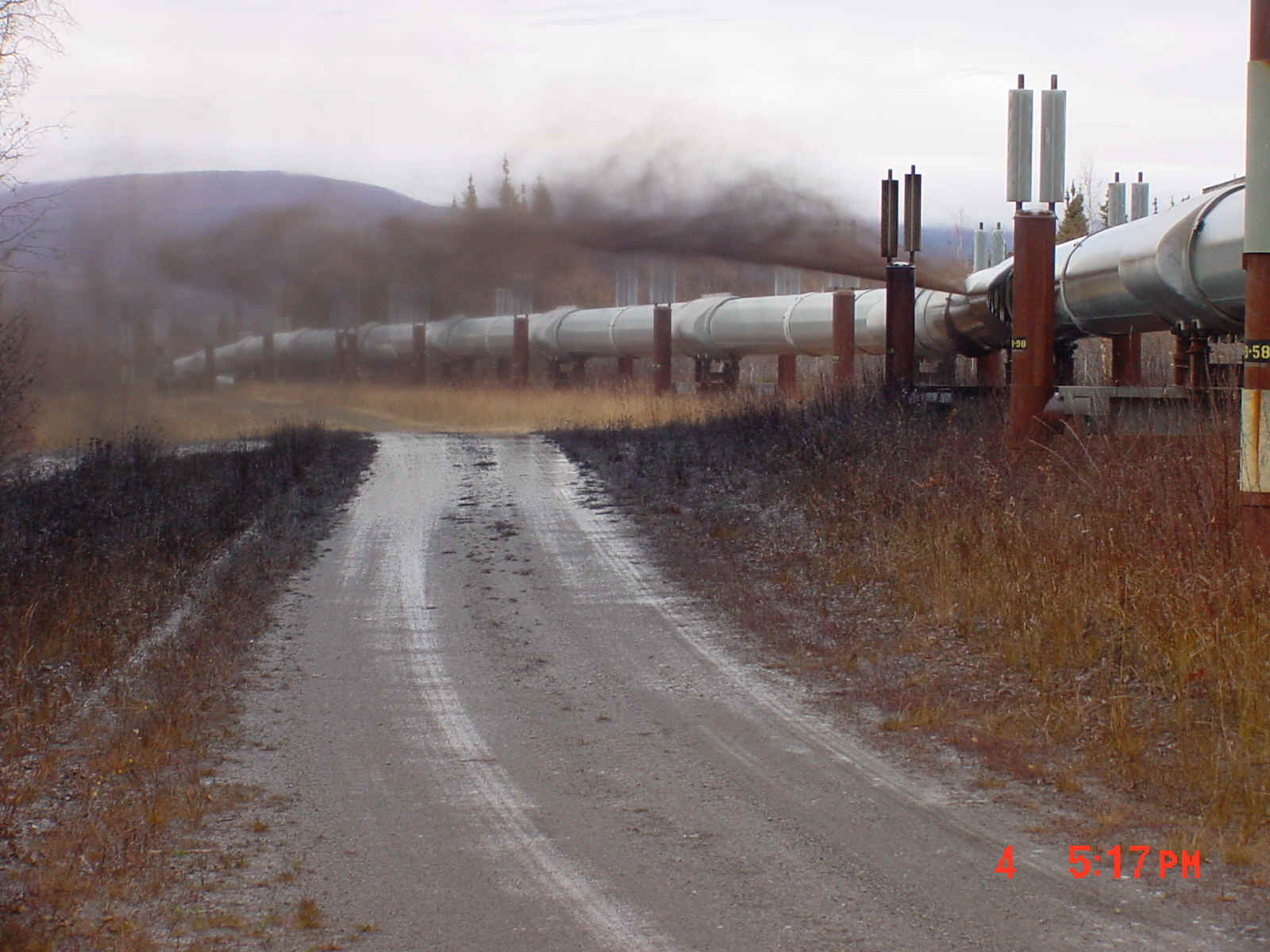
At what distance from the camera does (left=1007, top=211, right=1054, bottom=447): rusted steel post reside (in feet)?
51.8

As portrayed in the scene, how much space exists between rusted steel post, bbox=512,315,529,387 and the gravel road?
33.8 metres

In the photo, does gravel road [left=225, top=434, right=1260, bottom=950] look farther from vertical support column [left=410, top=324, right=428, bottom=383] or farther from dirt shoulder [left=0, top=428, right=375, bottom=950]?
vertical support column [left=410, top=324, right=428, bottom=383]

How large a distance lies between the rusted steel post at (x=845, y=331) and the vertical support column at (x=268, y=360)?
11989 mm

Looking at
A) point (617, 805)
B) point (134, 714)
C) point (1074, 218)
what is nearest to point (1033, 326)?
point (617, 805)

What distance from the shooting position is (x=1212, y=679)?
23.3 ft

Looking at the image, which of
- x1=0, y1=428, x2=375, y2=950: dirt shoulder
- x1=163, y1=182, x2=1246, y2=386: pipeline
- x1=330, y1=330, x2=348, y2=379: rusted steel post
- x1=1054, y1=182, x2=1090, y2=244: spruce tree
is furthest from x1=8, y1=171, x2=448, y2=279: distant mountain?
x1=1054, y1=182, x2=1090, y2=244: spruce tree

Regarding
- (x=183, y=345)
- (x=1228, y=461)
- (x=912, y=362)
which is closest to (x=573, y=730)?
(x=1228, y=461)

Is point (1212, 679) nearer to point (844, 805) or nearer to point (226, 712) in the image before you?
point (844, 805)

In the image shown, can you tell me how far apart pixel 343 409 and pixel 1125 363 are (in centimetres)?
2093

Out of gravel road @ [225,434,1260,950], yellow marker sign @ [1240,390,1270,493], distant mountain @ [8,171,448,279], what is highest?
distant mountain @ [8,171,448,279]

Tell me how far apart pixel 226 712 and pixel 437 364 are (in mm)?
37860

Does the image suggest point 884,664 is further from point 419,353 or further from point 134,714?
point 419,353

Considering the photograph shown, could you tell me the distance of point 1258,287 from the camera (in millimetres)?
7992

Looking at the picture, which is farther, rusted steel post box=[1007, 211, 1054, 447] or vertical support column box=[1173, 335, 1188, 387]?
rusted steel post box=[1007, 211, 1054, 447]
